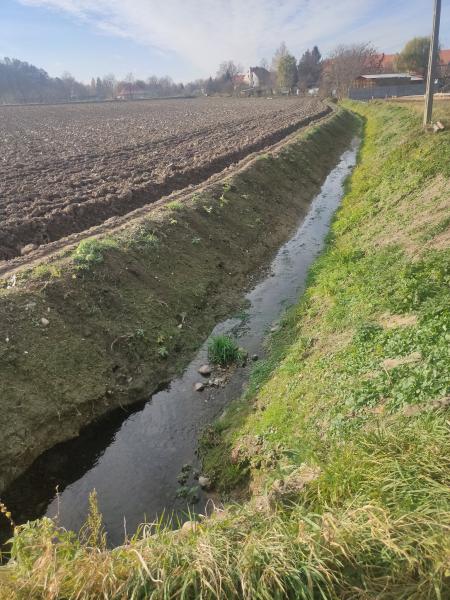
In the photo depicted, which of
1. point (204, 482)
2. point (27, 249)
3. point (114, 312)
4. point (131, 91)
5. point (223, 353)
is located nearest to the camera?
point (204, 482)

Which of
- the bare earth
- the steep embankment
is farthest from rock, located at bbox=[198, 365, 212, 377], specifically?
the bare earth

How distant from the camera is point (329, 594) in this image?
3.26 m

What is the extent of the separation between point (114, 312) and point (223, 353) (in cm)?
272

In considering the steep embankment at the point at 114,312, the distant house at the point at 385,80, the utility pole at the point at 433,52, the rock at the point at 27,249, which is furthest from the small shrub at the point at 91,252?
the distant house at the point at 385,80

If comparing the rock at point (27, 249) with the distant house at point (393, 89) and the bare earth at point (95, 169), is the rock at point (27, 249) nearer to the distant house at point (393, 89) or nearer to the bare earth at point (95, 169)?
the bare earth at point (95, 169)

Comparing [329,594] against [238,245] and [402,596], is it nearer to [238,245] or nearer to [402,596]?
[402,596]

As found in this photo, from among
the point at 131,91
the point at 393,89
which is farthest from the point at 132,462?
the point at 131,91

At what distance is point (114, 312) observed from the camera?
397 inches

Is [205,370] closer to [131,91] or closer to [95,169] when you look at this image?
[95,169]

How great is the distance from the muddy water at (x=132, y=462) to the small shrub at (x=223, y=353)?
1.08 feet

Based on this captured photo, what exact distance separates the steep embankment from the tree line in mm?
77950

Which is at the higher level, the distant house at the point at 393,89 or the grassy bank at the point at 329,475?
the distant house at the point at 393,89

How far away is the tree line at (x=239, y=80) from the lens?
3378 inches

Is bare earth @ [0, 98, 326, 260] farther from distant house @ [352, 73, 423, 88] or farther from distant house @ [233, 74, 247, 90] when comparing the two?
distant house @ [233, 74, 247, 90]
